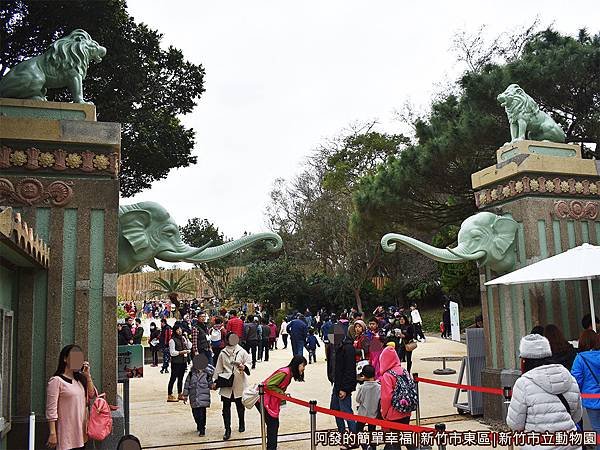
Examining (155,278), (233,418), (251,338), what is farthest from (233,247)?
(155,278)

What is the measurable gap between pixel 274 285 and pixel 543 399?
88.8 feet

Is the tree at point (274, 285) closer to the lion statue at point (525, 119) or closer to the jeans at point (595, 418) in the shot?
the lion statue at point (525, 119)

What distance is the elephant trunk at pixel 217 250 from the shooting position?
6.84 meters

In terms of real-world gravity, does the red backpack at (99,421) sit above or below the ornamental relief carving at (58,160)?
below

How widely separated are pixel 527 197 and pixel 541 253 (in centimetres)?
79

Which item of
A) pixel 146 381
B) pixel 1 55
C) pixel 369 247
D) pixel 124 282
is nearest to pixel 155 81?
pixel 1 55

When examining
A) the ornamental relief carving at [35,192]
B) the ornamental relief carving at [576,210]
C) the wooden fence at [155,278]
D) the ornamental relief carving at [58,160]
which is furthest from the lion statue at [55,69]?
the wooden fence at [155,278]

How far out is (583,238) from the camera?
Answer: 8.51 meters

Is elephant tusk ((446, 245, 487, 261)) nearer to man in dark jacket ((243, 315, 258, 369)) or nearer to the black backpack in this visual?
the black backpack

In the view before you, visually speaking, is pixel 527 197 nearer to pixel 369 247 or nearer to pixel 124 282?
pixel 369 247

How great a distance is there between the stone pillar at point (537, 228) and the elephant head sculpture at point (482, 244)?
15 centimetres

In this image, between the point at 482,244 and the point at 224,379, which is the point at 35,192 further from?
the point at 482,244

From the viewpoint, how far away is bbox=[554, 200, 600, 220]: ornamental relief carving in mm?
8328

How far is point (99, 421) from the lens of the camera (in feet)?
16.7
